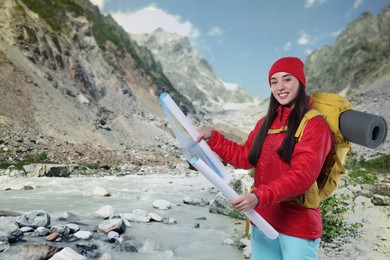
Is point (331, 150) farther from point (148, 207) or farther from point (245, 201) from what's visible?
point (148, 207)

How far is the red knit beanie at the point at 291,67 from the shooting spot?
2.64 metres

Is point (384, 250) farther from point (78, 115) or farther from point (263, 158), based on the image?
point (78, 115)

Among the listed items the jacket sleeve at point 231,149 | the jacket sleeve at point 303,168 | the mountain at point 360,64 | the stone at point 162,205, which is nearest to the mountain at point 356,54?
the mountain at point 360,64

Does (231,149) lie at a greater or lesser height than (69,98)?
lesser

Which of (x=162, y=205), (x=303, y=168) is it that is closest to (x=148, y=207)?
(x=162, y=205)

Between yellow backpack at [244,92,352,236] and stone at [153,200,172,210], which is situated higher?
yellow backpack at [244,92,352,236]

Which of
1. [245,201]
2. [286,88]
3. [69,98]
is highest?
[69,98]

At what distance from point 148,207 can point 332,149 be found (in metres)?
9.54

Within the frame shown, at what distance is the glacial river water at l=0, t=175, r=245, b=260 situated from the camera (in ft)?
23.6

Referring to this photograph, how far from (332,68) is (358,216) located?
118856 mm

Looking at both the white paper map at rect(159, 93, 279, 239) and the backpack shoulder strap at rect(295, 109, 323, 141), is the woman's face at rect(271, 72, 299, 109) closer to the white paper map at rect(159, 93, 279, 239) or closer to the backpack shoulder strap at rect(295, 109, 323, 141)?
the backpack shoulder strap at rect(295, 109, 323, 141)

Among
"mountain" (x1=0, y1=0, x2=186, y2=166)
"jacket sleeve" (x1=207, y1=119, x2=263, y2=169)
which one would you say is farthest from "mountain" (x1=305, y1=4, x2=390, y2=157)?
"jacket sleeve" (x1=207, y1=119, x2=263, y2=169)

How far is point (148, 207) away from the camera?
11.4 meters

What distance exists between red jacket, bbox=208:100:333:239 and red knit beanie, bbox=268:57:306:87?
0.26 metres
